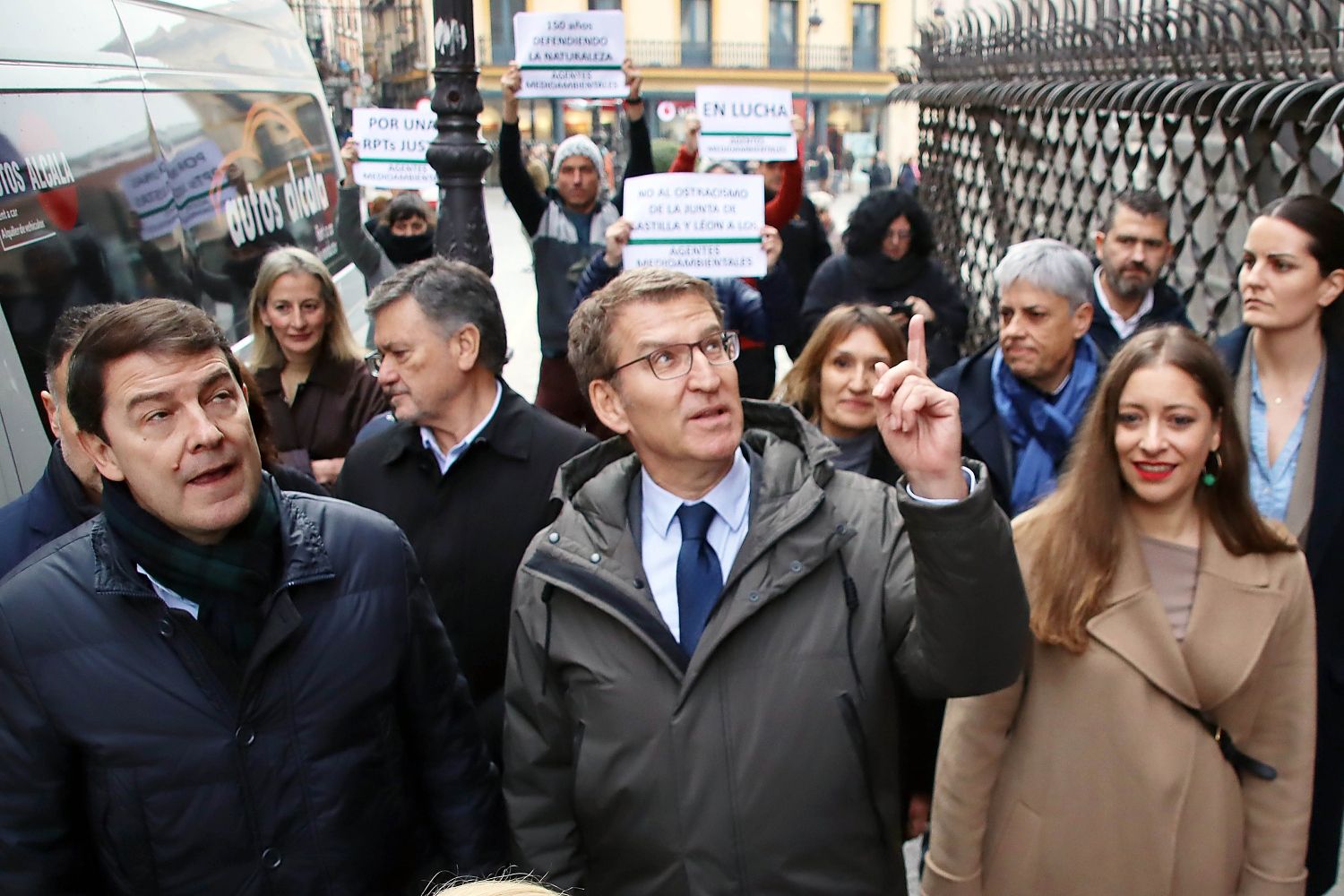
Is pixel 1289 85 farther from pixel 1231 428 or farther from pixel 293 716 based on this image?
pixel 293 716

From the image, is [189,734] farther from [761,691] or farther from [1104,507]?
[1104,507]

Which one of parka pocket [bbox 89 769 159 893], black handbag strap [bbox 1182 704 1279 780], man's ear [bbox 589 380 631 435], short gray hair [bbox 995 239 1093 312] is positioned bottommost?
black handbag strap [bbox 1182 704 1279 780]

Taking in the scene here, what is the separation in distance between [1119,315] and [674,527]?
2.79 metres

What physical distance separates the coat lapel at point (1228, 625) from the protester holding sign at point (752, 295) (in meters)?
2.64

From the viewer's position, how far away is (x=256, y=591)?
6.89ft

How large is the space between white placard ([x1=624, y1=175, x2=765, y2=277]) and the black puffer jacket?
10.4 ft

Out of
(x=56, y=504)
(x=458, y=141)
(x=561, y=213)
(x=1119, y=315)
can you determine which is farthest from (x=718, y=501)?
(x=561, y=213)

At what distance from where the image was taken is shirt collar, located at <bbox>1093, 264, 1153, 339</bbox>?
14.7 ft

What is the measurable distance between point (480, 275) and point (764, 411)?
1412 mm

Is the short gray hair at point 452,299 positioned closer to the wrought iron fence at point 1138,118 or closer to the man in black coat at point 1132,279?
the man in black coat at point 1132,279

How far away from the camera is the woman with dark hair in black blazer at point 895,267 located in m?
5.36

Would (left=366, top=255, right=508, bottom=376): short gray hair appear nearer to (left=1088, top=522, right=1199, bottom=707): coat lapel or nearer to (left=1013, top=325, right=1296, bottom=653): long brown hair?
(left=1013, top=325, right=1296, bottom=653): long brown hair

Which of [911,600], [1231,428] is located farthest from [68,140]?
[1231,428]

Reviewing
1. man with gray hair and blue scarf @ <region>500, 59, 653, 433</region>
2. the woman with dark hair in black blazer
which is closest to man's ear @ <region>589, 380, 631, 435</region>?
the woman with dark hair in black blazer
